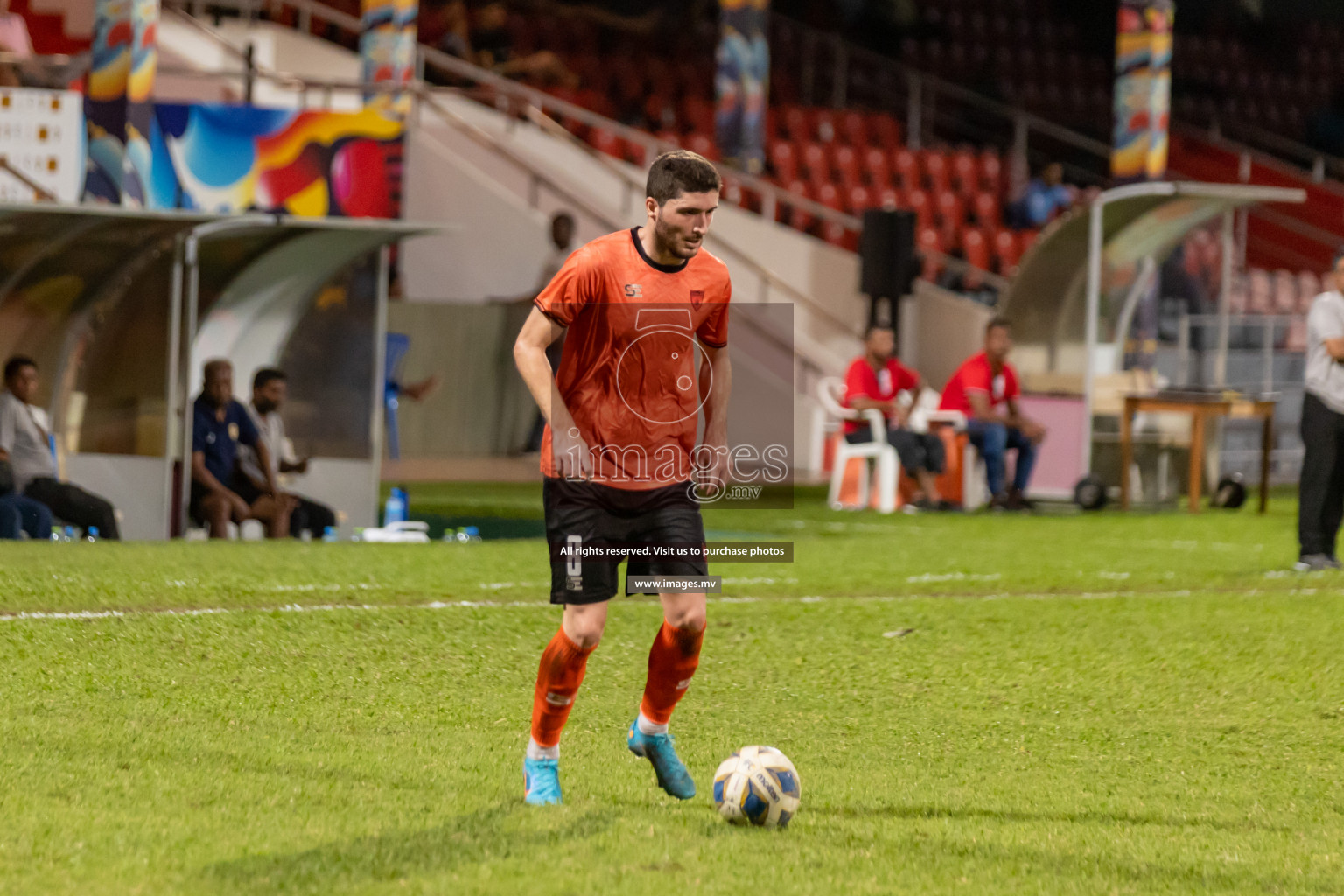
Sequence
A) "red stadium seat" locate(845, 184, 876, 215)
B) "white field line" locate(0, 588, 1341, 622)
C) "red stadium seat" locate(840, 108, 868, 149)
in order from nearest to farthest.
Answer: "white field line" locate(0, 588, 1341, 622) → "red stadium seat" locate(845, 184, 876, 215) → "red stadium seat" locate(840, 108, 868, 149)

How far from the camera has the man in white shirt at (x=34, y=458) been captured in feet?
37.9

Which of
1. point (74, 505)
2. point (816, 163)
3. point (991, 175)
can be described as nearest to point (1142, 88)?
point (991, 175)

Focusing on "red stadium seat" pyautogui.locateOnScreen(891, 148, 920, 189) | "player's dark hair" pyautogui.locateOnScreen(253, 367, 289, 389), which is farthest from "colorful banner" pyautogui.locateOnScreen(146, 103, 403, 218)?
"red stadium seat" pyautogui.locateOnScreen(891, 148, 920, 189)

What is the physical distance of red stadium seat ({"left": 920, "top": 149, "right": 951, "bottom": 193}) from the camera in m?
26.1

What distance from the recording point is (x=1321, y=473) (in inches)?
432

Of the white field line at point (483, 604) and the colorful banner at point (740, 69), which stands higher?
the colorful banner at point (740, 69)

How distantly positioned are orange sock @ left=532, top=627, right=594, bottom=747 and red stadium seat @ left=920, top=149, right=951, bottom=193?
21.8 meters

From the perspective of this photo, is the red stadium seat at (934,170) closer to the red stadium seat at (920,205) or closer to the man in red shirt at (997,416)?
the red stadium seat at (920,205)

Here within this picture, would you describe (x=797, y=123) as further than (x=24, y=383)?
Yes

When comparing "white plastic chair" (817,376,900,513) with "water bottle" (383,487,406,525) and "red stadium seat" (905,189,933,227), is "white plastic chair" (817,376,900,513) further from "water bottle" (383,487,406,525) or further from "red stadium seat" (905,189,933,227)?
"red stadium seat" (905,189,933,227)

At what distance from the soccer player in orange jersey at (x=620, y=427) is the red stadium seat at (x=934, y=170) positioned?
21532 mm

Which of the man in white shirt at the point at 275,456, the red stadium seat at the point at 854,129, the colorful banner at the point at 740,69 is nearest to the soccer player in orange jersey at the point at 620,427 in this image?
the man in white shirt at the point at 275,456

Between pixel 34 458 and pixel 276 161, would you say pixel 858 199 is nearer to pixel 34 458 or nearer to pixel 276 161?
pixel 276 161

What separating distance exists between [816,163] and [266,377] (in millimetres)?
13829
